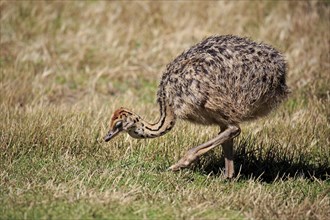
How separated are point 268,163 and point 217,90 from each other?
131 cm

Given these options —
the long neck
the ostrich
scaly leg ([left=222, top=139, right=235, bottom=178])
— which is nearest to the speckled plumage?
the ostrich

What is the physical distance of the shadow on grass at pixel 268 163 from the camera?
7207 millimetres

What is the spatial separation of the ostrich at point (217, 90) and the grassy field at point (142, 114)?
43 centimetres

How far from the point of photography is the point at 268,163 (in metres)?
7.38

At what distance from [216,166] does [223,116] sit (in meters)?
0.95

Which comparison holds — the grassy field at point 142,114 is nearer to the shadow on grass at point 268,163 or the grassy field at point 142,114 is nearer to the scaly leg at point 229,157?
the shadow on grass at point 268,163

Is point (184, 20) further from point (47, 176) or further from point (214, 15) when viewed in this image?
point (47, 176)

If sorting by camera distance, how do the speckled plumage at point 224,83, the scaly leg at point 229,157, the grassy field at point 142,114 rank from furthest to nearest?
the scaly leg at point 229,157
the speckled plumage at point 224,83
the grassy field at point 142,114

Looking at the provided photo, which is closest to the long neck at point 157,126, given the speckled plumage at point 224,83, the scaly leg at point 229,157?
the speckled plumage at point 224,83

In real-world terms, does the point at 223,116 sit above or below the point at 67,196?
above

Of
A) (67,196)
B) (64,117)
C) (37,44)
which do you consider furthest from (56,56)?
(67,196)

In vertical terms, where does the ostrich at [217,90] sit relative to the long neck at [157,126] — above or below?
above

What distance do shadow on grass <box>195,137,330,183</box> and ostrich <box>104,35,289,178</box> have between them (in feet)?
2.10

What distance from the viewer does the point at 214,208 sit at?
5906 mm
